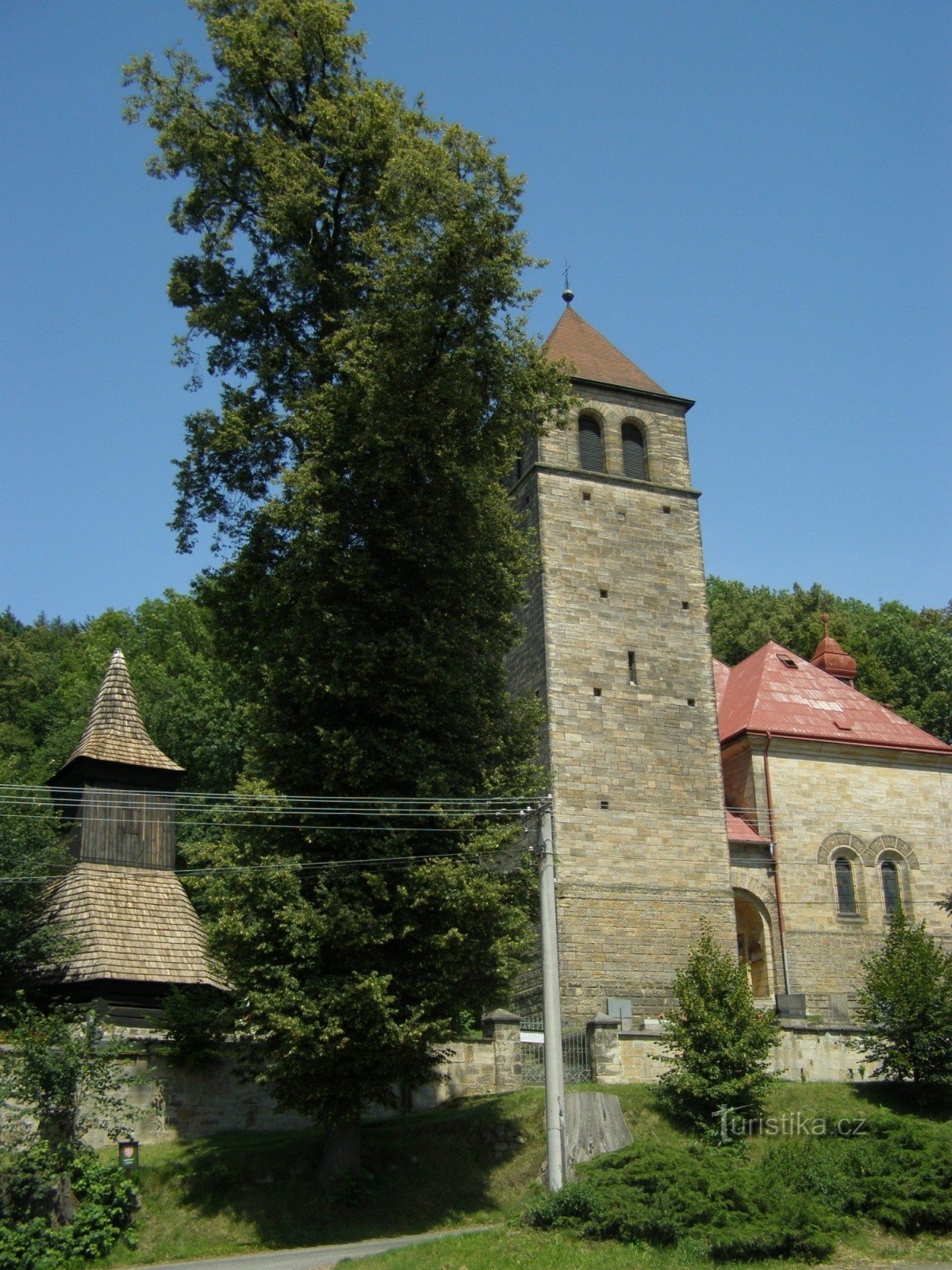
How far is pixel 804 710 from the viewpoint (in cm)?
3262

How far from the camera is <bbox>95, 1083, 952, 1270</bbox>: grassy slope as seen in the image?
13031mm

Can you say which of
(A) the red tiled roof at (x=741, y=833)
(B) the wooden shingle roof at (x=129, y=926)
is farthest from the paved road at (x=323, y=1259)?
(A) the red tiled roof at (x=741, y=833)

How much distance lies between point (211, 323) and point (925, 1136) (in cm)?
1545

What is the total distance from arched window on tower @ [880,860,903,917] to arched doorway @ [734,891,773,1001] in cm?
335

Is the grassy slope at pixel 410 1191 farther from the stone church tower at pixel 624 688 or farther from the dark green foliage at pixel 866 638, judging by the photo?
the dark green foliage at pixel 866 638

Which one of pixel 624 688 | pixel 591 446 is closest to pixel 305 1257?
pixel 624 688

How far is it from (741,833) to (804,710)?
183 inches

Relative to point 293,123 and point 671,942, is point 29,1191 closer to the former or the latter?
point 671,942

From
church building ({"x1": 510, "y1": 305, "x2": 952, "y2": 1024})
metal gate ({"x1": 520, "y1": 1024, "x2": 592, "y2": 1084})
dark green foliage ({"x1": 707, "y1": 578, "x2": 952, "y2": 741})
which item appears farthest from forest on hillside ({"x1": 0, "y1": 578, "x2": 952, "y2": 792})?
metal gate ({"x1": 520, "y1": 1024, "x2": 592, "y2": 1084})

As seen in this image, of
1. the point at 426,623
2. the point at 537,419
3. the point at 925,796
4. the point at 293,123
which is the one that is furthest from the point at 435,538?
the point at 925,796

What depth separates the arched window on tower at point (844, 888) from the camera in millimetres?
30016

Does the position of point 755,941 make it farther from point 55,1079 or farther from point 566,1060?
point 55,1079

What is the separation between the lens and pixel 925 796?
105 ft

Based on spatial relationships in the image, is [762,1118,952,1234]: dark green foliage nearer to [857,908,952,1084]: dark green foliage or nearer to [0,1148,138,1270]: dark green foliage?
A: [857,908,952,1084]: dark green foliage
